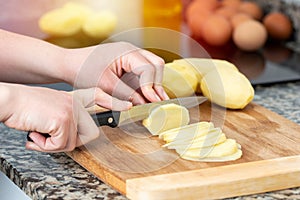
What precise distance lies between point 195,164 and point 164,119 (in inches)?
5.3

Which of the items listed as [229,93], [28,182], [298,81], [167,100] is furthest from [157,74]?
[298,81]

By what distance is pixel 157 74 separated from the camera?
1365 mm

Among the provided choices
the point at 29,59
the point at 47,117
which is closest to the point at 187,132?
the point at 47,117

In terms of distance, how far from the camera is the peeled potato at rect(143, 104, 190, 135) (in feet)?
4.25

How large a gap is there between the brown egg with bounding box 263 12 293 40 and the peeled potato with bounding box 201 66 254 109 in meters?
0.63

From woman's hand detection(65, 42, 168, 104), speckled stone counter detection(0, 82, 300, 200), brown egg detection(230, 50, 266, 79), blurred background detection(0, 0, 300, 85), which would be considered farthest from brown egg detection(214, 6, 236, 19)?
speckled stone counter detection(0, 82, 300, 200)

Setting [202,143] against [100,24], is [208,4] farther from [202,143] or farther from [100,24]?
[202,143]

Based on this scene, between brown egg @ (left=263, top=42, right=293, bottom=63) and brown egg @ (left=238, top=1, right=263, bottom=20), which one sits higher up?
brown egg @ (left=238, top=1, right=263, bottom=20)

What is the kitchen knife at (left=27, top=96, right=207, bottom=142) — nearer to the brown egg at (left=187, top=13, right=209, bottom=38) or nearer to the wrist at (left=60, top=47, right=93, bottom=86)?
the wrist at (left=60, top=47, right=93, bottom=86)

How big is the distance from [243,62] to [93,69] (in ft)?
2.05

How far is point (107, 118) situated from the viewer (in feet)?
4.18

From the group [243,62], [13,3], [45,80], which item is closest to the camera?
[45,80]

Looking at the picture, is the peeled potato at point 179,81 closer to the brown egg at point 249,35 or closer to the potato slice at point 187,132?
the potato slice at point 187,132

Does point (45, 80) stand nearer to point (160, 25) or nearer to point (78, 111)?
point (78, 111)
